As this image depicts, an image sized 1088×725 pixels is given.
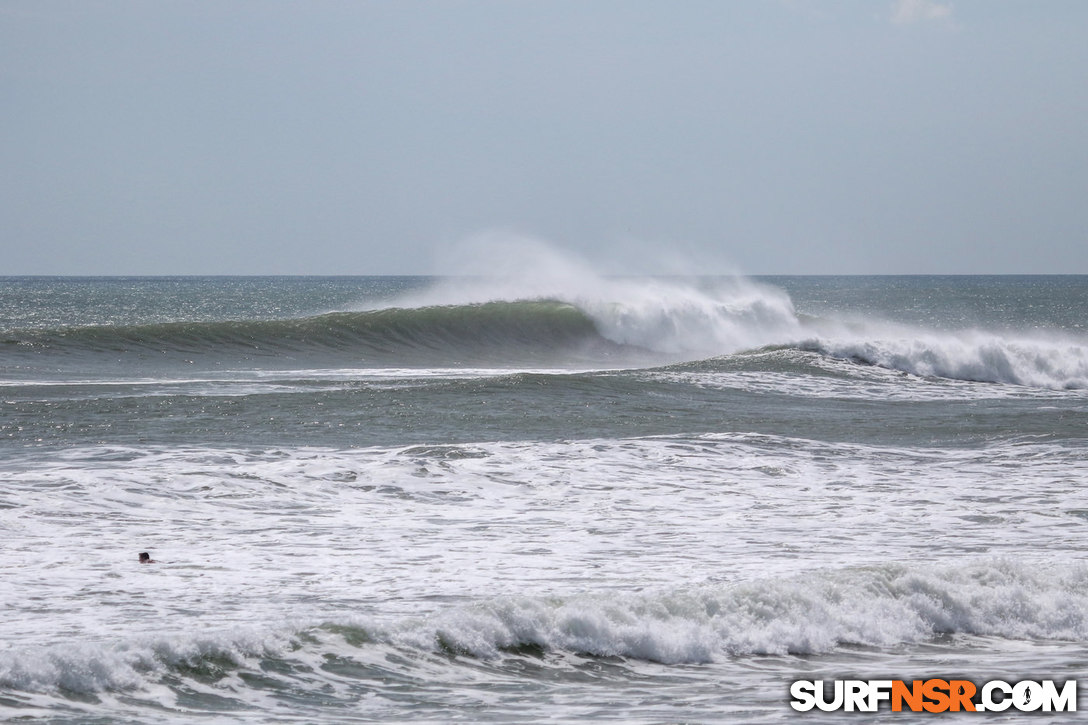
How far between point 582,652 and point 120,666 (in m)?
2.50

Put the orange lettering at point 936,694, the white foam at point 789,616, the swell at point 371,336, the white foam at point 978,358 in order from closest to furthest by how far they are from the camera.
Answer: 1. the orange lettering at point 936,694
2. the white foam at point 789,616
3. the white foam at point 978,358
4. the swell at point 371,336

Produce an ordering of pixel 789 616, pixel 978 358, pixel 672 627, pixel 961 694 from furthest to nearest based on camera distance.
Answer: pixel 978 358 < pixel 789 616 < pixel 672 627 < pixel 961 694

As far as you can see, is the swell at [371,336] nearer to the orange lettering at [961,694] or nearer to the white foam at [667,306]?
the white foam at [667,306]

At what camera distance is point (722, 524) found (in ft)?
32.8

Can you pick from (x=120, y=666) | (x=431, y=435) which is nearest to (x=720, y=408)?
(x=431, y=435)

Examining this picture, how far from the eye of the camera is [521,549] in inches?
354

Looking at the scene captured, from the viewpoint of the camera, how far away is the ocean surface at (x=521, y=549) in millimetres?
6355

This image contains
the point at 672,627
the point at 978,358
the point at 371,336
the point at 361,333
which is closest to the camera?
the point at 672,627

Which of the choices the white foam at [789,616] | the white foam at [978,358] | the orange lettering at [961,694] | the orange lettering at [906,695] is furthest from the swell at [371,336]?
the orange lettering at [961,694]

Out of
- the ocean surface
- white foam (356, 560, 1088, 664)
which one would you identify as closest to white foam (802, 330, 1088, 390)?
the ocean surface

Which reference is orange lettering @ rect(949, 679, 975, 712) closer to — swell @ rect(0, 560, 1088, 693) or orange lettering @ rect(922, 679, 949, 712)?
orange lettering @ rect(922, 679, 949, 712)

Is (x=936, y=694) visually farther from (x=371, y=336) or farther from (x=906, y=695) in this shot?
(x=371, y=336)

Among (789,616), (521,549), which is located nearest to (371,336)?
(521,549)

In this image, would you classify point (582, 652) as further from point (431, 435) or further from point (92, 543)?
point (431, 435)
